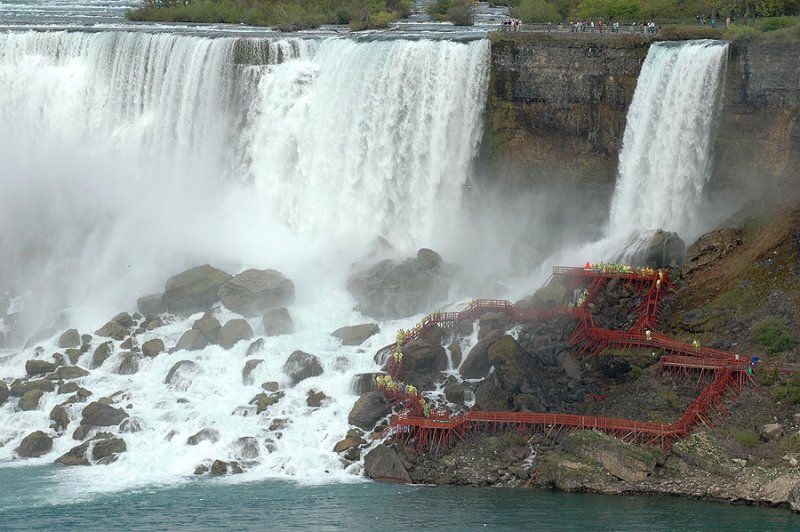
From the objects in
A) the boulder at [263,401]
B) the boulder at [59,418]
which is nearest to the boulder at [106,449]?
the boulder at [59,418]

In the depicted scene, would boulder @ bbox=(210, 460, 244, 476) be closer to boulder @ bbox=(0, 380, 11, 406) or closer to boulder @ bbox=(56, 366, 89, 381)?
boulder @ bbox=(56, 366, 89, 381)

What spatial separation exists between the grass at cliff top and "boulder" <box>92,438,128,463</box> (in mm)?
38865

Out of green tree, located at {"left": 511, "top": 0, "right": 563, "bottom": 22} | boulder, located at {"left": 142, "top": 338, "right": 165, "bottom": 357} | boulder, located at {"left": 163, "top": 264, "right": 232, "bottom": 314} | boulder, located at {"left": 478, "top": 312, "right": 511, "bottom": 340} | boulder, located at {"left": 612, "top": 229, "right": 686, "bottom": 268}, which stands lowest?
boulder, located at {"left": 142, "top": 338, "right": 165, "bottom": 357}

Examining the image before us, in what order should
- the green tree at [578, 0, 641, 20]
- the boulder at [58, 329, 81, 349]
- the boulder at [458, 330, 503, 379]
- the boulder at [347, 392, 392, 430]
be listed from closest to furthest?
1. the boulder at [347, 392, 392, 430]
2. the boulder at [458, 330, 503, 379]
3. the boulder at [58, 329, 81, 349]
4. the green tree at [578, 0, 641, 20]

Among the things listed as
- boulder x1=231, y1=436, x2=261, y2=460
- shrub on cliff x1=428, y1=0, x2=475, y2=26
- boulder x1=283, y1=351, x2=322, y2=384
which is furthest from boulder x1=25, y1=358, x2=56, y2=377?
shrub on cliff x1=428, y1=0, x2=475, y2=26

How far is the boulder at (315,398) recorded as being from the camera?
53406 mm

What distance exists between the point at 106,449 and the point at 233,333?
9.80 metres

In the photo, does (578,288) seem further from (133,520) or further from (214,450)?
(133,520)

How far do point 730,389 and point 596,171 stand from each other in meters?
17.6

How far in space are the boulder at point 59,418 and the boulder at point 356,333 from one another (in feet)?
39.1

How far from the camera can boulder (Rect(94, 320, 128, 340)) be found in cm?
6038

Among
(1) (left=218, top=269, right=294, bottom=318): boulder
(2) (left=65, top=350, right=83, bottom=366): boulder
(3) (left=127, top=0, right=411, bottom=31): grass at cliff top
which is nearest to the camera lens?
(2) (left=65, top=350, right=83, bottom=366): boulder

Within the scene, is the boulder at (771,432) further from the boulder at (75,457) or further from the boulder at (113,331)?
the boulder at (113,331)

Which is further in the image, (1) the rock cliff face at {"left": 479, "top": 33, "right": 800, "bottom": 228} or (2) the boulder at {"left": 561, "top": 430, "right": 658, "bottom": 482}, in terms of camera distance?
(1) the rock cliff face at {"left": 479, "top": 33, "right": 800, "bottom": 228}
